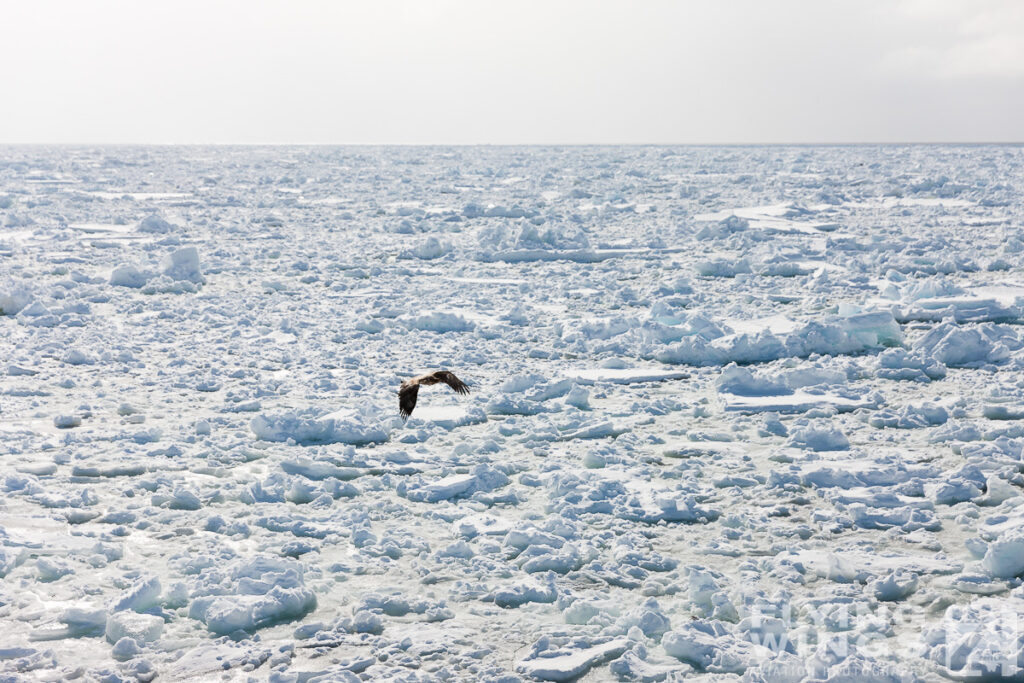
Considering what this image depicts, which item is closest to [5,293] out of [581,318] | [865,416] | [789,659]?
[581,318]

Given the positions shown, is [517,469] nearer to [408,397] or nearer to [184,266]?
[408,397]

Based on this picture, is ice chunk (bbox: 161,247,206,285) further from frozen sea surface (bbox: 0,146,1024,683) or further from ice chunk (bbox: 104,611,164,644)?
ice chunk (bbox: 104,611,164,644)

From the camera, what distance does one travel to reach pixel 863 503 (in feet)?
14.0

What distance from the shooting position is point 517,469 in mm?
4789

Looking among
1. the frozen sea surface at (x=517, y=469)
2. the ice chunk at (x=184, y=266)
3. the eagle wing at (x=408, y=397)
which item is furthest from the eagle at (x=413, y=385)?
the ice chunk at (x=184, y=266)

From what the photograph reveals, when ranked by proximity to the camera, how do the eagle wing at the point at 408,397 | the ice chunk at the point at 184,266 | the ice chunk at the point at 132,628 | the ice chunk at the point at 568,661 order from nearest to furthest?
1. the ice chunk at the point at 568,661
2. the ice chunk at the point at 132,628
3. the eagle wing at the point at 408,397
4. the ice chunk at the point at 184,266

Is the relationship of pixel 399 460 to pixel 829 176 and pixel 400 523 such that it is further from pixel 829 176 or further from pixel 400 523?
pixel 829 176

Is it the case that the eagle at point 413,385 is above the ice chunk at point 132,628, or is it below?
above

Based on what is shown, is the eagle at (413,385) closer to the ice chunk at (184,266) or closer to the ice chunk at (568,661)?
the ice chunk at (568,661)

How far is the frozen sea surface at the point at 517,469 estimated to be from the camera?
10.4 ft

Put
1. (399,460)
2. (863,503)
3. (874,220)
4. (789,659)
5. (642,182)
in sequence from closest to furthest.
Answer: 1. (789,659)
2. (863,503)
3. (399,460)
4. (874,220)
5. (642,182)

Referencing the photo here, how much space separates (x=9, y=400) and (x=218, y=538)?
8.86 feet

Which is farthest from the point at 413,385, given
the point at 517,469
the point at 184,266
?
the point at 184,266

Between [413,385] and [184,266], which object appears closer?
[413,385]
